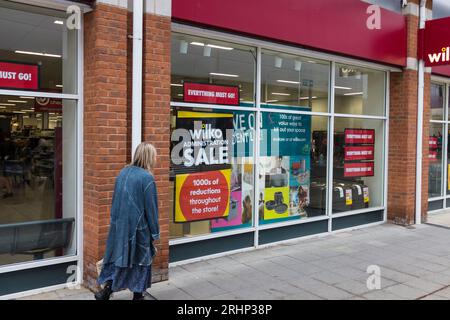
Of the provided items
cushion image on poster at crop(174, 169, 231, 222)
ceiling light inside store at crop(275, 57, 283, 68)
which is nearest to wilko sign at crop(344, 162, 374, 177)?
ceiling light inside store at crop(275, 57, 283, 68)

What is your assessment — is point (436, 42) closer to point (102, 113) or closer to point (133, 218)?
point (102, 113)

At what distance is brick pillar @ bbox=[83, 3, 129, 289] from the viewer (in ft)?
16.1

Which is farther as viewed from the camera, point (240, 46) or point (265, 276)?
point (240, 46)

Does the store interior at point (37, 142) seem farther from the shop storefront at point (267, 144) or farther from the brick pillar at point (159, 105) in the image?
the shop storefront at point (267, 144)

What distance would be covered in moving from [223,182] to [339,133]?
2.96 m

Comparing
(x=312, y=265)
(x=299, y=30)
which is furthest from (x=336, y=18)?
(x=312, y=265)

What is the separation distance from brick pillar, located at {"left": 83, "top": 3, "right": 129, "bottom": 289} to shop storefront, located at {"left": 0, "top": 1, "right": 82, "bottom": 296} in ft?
0.80

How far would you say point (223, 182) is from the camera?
674cm

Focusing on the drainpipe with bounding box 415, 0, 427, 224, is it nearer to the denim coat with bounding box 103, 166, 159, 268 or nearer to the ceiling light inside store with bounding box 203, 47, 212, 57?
the ceiling light inside store with bounding box 203, 47, 212, 57

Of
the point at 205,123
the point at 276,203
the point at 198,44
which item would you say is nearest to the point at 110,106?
the point at 205,123

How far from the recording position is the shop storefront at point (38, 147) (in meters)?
4.87

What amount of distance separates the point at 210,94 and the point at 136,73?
5.31ft

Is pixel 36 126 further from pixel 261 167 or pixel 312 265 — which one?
pixel 312 265

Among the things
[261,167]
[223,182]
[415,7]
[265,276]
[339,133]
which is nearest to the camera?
[265,276]
